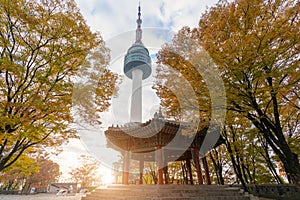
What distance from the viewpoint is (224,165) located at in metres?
18.5

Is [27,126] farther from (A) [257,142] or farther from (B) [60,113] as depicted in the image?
(A) [257,142]

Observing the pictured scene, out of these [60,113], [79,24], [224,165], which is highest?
[79,24]

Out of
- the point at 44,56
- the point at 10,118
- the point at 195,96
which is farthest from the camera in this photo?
the point at 195,96

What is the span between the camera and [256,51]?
19.8ft

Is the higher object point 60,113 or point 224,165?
point 60,113

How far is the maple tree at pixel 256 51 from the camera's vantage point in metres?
6.02

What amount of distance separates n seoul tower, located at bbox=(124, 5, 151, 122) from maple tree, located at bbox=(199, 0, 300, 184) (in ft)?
126

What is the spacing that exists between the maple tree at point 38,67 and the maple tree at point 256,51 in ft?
19.2

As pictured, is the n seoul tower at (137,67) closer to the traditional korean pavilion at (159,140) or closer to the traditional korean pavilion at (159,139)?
the traditional korean pavilion at (159,140)

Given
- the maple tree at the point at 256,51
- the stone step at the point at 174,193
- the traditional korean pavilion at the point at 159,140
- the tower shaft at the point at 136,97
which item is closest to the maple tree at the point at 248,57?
the maple tree at the point at 256,51

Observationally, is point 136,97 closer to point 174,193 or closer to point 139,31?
point 139,31

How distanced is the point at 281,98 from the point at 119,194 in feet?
34.1

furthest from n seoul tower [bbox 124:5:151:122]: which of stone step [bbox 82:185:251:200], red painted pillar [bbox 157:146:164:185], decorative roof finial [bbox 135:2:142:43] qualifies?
stone step [bbox 82:185:251:200]

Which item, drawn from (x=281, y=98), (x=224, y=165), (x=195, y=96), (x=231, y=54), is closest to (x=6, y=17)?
(x=195, y=96)
